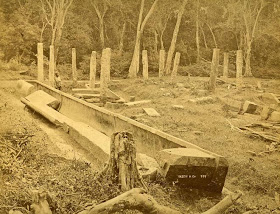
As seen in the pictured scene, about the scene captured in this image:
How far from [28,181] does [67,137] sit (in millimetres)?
2590

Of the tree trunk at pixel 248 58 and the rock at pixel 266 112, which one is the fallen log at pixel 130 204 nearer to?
the rock at pixel 266 112

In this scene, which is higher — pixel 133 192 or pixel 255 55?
Answer: pixel 255 55

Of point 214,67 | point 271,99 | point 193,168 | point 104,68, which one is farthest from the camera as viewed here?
point 214,67

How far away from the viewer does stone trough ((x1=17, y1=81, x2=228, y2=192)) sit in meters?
4.03

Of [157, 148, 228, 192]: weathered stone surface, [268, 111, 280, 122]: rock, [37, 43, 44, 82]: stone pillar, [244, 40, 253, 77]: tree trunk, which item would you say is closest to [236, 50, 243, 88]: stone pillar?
[244, 40, 253, 77]: tree trunk

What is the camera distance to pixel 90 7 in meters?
15.3

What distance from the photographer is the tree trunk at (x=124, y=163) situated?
3609 mm

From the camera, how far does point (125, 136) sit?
371cm

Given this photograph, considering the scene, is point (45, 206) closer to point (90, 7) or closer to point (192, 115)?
point (192, 115)

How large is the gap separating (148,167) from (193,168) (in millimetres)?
624

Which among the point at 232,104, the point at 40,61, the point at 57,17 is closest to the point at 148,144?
the point at 232,104

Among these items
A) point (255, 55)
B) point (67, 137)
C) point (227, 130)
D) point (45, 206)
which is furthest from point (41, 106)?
point (255, 55)

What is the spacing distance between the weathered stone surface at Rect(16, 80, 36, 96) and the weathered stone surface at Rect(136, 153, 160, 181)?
18.2 feet

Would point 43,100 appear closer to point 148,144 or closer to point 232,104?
point 148,144
